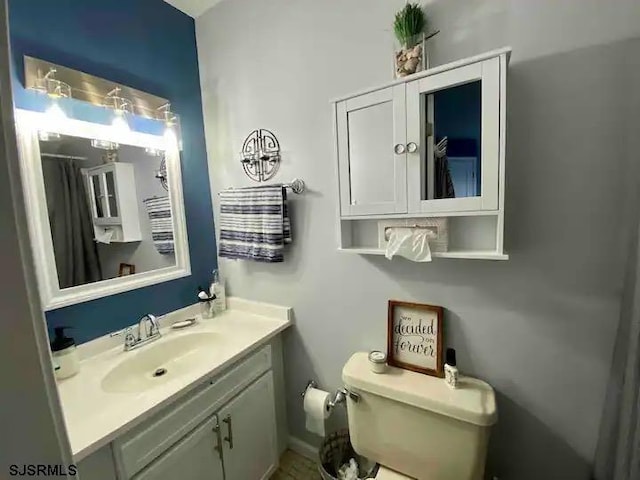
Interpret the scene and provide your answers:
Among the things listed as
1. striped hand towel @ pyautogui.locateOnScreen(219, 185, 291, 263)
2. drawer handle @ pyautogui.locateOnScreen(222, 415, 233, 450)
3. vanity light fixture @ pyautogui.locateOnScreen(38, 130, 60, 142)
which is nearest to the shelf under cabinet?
striped hand towel @ pyautogui.locateOnScreen(219, 185, 291, 263)

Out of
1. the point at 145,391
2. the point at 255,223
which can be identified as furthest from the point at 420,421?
the point at 255,223

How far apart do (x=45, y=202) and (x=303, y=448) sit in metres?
1.78

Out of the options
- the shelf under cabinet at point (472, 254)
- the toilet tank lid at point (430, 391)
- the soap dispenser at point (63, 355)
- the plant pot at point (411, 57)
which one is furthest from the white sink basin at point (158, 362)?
the plant pot at point (411, 57)

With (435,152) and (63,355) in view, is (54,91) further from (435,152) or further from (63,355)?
(435,152)

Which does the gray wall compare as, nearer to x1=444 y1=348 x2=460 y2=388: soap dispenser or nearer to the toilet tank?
x1=444 y1=348 x2=460 y2=388: soap dispenser

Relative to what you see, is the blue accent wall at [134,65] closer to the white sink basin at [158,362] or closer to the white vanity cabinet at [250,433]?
the white sink basin at [158,362]

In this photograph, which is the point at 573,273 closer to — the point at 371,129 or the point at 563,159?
the point at 563,159

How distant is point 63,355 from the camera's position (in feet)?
3.60

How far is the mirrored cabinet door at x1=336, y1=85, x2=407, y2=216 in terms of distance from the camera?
1.08 meters

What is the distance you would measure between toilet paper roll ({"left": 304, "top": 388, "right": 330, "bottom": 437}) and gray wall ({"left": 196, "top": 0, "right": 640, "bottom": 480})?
11 centimetres

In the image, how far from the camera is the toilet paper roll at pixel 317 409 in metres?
1.39

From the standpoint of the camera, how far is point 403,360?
4.11 ft

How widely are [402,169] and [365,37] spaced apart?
2.06 ft

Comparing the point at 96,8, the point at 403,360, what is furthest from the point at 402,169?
the point at 96,8
